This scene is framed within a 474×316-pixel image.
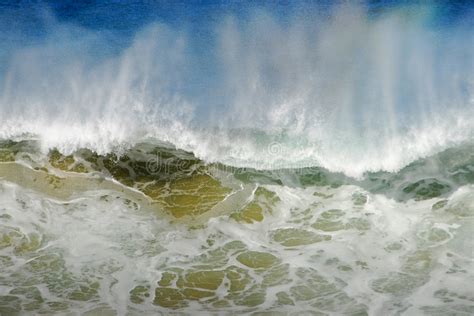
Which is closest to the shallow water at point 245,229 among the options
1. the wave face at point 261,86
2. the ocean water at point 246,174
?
the ocean water at point 246,174

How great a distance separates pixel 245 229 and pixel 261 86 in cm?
237

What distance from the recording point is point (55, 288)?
752cm

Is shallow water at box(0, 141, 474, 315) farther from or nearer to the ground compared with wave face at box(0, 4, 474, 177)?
nearer to the ground

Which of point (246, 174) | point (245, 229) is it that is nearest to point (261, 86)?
point (246, 174)

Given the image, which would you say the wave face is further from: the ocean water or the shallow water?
the shallow water

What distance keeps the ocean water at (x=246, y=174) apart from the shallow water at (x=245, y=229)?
2 centimetres

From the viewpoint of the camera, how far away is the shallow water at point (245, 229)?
6941 millimetres

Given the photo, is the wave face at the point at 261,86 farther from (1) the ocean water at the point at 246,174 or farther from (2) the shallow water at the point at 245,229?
(2) the shallow water at the point at 245,229

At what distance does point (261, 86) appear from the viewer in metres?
7.57

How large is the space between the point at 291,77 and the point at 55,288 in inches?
206

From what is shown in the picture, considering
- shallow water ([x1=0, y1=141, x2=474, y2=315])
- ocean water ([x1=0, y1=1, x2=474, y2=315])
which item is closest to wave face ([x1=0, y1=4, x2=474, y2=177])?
ocean water ([x1=0, y1=1, x2=474, y2=315])

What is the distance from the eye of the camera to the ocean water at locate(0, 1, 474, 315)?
23.0 ft

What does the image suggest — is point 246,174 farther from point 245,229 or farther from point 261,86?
point 261,86

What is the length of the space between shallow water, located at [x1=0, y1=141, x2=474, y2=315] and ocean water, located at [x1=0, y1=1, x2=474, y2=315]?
2cm
